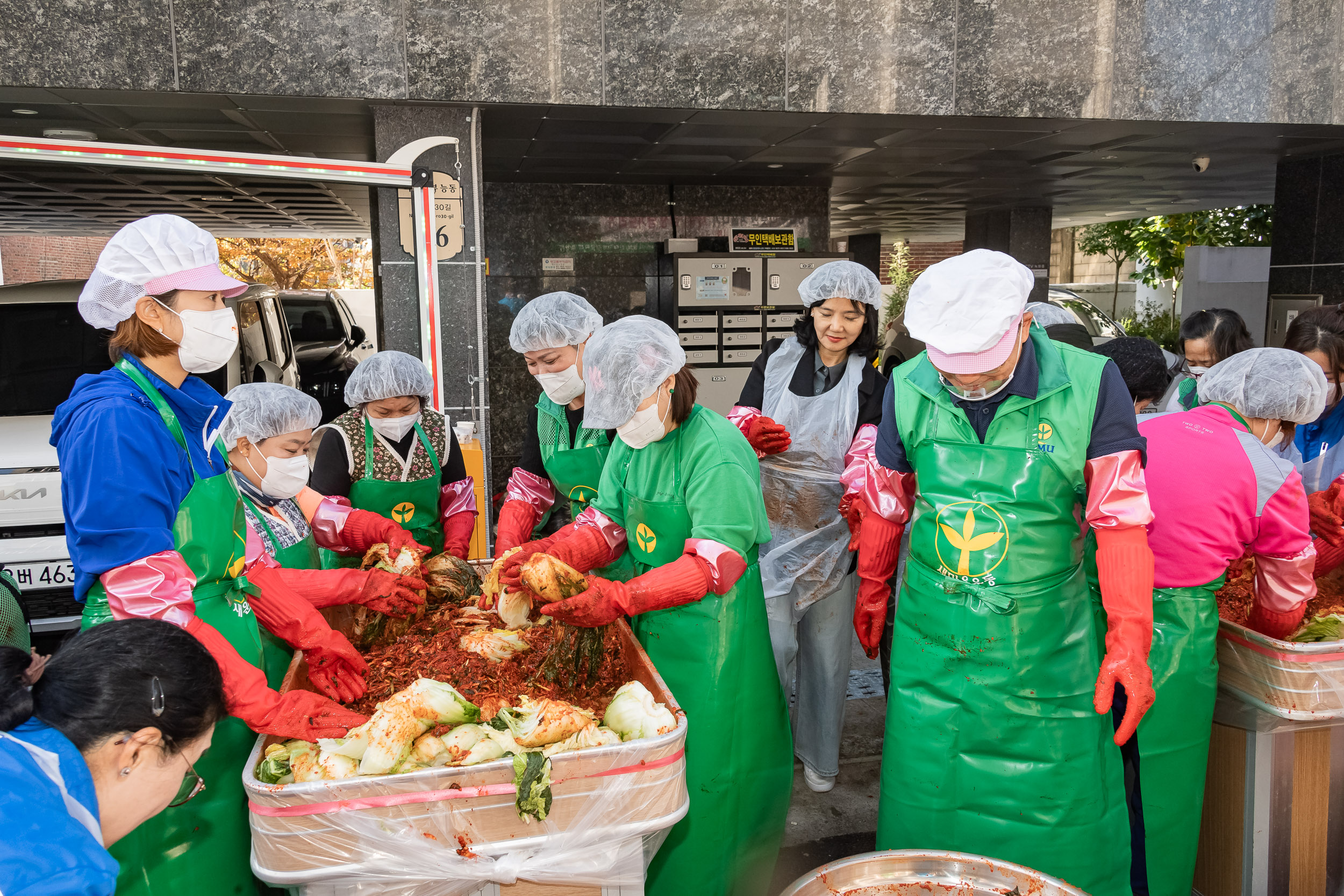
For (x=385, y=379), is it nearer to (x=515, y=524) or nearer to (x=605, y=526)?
(x=515, y=524)

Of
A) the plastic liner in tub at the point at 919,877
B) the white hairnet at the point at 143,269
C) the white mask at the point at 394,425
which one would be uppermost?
the white hairnet at the point at 143,269

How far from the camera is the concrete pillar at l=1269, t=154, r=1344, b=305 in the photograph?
7531 mm

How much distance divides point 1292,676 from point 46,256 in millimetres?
29578

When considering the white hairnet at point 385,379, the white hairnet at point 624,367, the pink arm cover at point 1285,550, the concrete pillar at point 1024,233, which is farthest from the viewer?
the concrete pillar at point 1024,233

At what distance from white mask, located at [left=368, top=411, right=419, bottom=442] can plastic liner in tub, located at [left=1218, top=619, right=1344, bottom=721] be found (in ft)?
8.87

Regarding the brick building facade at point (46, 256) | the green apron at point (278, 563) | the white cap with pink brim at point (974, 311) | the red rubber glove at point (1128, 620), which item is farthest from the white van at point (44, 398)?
the brick building facade at point (46, 256)

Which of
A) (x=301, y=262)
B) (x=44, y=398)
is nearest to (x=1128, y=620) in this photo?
(x=44, y=398)

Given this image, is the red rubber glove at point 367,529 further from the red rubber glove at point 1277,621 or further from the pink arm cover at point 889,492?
the red rubber glove at point 1277,621

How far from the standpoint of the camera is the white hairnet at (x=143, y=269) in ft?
6.68

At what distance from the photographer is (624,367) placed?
2365 millimetres

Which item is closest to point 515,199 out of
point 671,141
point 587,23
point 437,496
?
point 671,141

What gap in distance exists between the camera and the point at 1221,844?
9.09 ft

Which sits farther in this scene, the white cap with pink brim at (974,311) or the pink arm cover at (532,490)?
the pink arm cover at (532,490)

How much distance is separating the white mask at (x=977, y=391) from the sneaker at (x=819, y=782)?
196 cm
